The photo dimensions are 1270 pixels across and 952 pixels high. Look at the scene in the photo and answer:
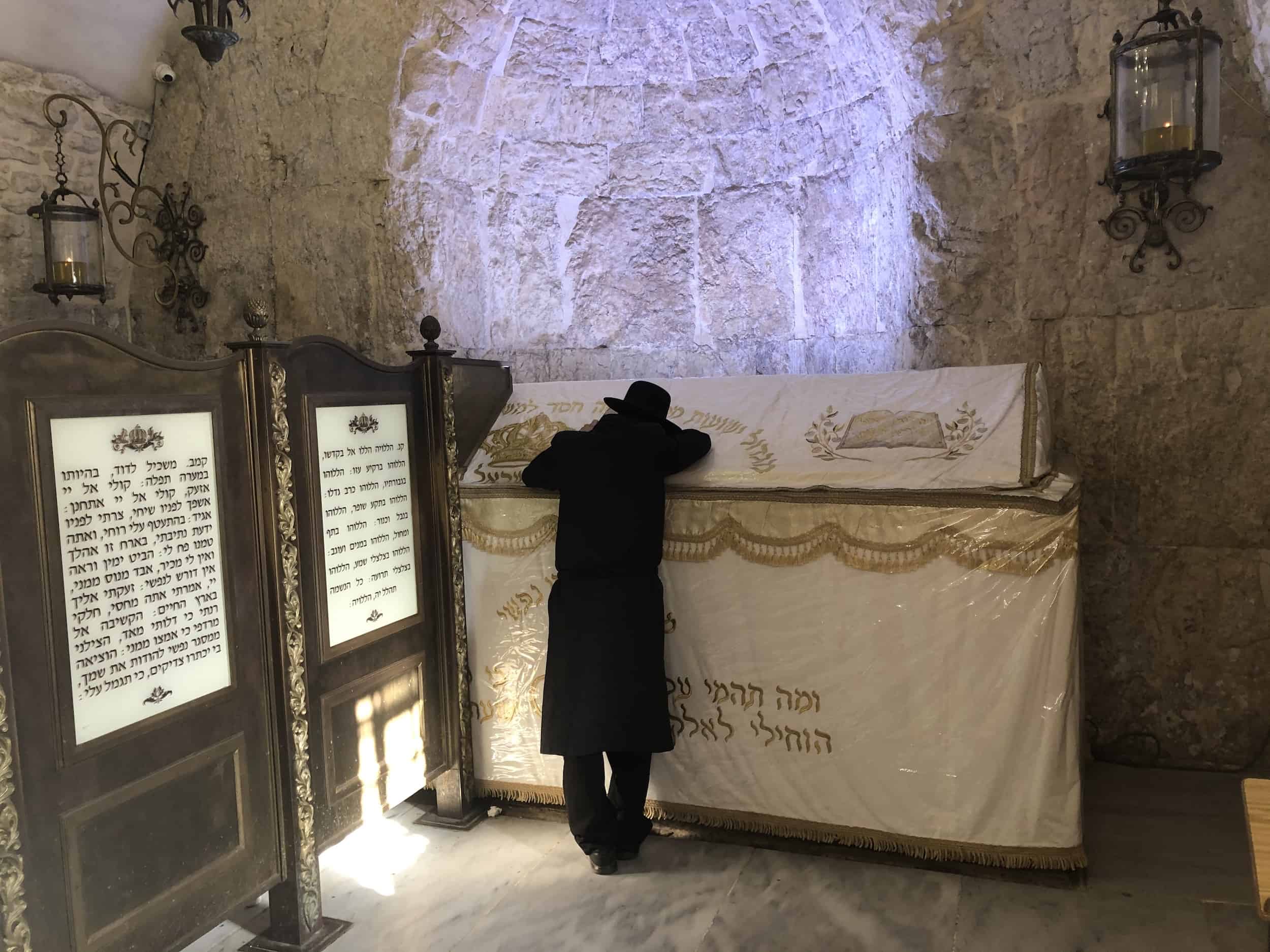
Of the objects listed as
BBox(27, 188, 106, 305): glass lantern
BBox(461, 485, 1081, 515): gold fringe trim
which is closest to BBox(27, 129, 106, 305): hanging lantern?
BBox(27, 188, 106, 305): glass lantern

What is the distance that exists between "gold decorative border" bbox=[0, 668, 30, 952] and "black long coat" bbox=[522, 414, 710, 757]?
1.37 metres

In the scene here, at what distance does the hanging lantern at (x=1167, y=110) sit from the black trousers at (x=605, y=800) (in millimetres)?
2521

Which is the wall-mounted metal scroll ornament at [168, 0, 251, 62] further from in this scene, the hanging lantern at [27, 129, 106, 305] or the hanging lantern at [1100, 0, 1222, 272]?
the hanging lantern at [1100, 0, 1222, 272]

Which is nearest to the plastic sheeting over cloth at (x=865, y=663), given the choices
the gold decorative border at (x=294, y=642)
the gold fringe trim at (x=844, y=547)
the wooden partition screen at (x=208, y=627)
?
the gold fringe trim at (x=844, y=547)

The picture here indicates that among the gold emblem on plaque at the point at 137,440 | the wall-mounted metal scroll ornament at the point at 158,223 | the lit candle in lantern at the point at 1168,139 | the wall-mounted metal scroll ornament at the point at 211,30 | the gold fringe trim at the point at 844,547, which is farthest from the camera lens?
the wall-mounted metal scroll ornament at the point at 158,223

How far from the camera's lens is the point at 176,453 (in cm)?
233

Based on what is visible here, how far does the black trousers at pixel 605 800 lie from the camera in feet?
9.59

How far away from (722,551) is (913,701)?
2.35 feet

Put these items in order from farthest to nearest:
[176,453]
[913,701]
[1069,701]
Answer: [913,701], [1069,701], [176,453]

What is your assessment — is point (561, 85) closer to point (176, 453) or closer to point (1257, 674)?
point (176, 453)

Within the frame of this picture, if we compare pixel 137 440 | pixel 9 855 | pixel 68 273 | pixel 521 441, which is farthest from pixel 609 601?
pixel 68 273

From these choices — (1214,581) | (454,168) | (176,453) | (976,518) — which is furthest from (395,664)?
(1214,581)

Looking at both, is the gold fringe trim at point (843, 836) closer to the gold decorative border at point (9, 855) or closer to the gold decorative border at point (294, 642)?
the gold decorative border at point (294, 642)

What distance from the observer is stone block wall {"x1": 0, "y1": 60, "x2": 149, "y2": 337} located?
4035 millimetres
